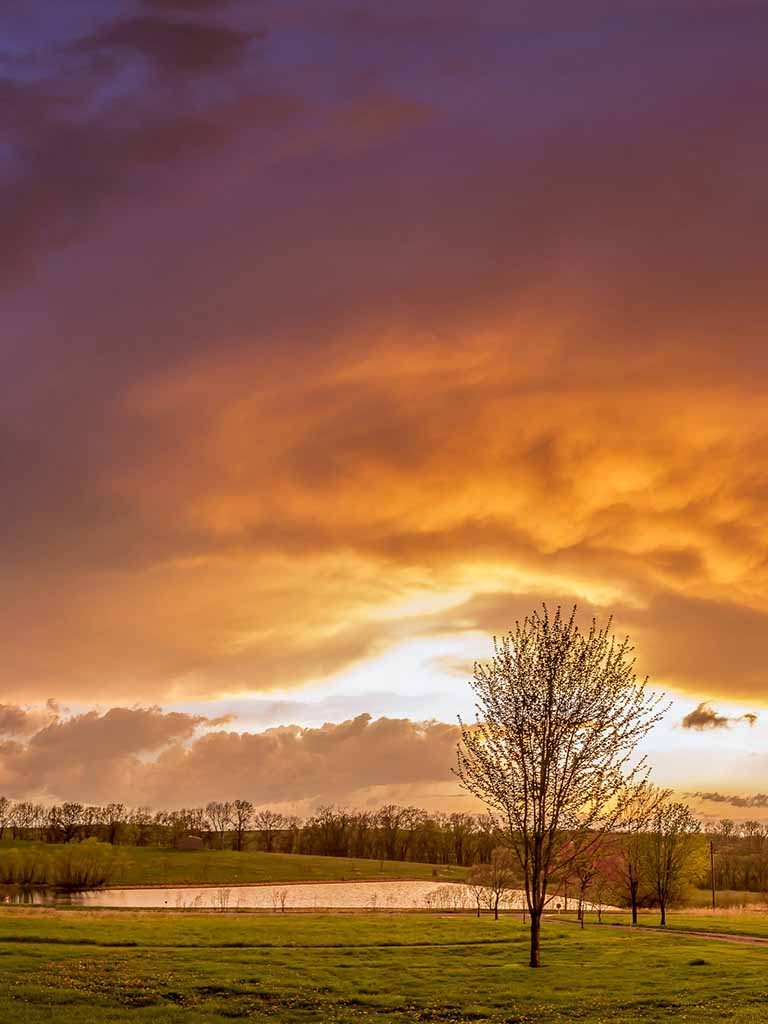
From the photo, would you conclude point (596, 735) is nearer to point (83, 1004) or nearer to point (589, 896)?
point (83, 1004)

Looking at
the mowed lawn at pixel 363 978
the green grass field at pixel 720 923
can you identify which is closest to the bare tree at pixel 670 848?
the green grass field at pixel 720 923

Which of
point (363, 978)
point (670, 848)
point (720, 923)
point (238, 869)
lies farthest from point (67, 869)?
point (363, 978)

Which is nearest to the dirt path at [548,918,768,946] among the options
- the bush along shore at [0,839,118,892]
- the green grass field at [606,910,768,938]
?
the green grass field at [606,910,768,938]

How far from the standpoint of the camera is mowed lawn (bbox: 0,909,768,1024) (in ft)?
96.1

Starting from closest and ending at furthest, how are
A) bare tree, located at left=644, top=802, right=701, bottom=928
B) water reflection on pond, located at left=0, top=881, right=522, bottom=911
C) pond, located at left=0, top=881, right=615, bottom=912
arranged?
bare tree, located at left=644, top=802, right=701, bottom=928
pond, located at left=0, top=881, right=615, bottom=912
water reflection on pond, located at left=0, top=881, right=522, bottom=911

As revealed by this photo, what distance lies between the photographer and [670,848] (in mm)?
94625

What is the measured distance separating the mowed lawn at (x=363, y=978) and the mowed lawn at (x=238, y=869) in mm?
112928

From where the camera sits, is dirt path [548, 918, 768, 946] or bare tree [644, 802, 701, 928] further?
bare tree [644, 802, 701, 928]

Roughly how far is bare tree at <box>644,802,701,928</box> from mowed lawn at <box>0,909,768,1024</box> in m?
38.5

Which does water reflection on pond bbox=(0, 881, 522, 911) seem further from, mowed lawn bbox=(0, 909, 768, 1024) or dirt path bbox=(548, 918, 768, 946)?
mowed lawn bbox=(0, 909, 768, 1024)

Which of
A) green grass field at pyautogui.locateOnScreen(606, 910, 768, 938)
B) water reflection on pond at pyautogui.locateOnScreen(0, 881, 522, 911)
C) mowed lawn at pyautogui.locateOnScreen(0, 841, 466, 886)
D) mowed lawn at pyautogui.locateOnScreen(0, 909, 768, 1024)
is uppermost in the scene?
mowed lawn at pyautogui.locateOnScreen(0, 909, 768, 1024)

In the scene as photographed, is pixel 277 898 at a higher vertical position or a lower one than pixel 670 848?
lower

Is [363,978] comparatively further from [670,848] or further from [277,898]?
[277,898]

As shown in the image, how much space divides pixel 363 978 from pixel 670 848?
221ft
